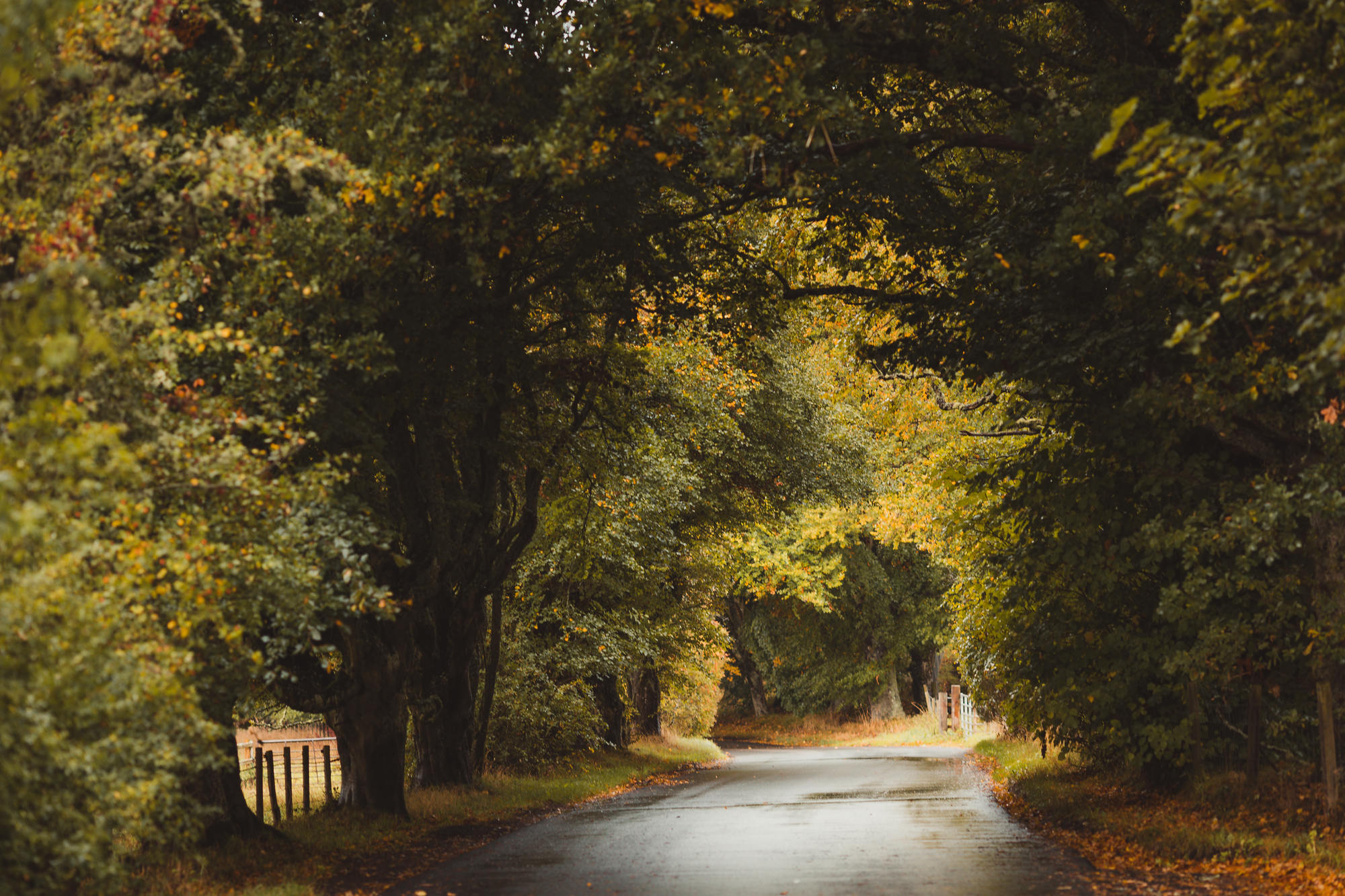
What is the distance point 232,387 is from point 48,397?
279cm

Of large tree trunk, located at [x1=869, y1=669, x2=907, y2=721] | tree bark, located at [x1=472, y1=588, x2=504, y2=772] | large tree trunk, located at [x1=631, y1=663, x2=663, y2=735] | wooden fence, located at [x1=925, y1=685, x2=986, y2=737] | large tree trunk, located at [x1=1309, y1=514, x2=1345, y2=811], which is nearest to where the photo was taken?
large tree trunk, located at [x1=1309, y1=514, x2=1345, y2=811]

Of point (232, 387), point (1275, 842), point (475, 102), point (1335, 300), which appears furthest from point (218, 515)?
point (1275, 842)

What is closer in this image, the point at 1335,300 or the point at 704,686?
the point at 1335,300

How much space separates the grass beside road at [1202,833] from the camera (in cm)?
944

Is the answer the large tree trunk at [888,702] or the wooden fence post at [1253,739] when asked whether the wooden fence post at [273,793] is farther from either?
the large tree trunk at [888,702]

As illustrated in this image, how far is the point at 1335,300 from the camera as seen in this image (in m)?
5.77

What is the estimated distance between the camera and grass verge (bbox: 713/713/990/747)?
41969mm

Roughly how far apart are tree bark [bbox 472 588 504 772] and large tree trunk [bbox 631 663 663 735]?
45.0ft

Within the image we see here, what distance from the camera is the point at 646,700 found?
35.3 meters

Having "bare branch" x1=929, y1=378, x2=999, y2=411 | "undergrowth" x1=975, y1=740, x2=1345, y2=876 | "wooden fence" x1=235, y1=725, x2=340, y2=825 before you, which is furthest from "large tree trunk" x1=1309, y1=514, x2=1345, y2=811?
"wooden fence" x1=235, y1=725, x2=340, y2=825

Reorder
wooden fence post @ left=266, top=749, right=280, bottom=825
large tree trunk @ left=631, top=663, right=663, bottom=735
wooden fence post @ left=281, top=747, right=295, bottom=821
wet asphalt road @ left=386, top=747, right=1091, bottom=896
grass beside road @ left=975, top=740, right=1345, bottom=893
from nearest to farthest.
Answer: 1. grass beside road @ left=975, top=740, right=1345, bottom=893
2. wet asphalt road @ left=386, top=747, right=1091, bottom=896
3. wooden fence post @ left=266, top=749, right=280, bottom=825
4. wooden fence post @ left=281, top=747, right=295, bottom=821
5. large tree trunk @ left=631, top=663, right=663, bottom=735

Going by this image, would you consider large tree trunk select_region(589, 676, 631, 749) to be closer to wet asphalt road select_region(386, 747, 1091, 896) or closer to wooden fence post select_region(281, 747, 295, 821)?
wet asphalt road select_region(386, 747, 1091, 896)

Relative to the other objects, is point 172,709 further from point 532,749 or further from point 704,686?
point 704,686

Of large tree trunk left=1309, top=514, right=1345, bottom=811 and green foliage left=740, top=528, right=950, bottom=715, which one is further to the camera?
green foliage left=740, top=528, right=950, bottom=715
